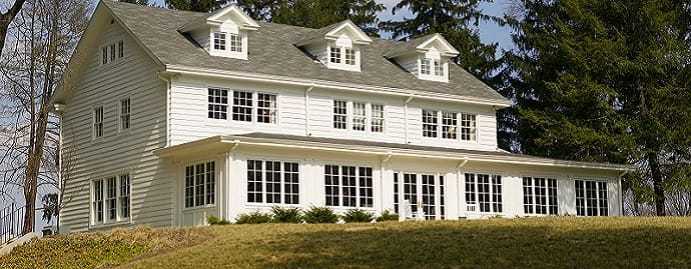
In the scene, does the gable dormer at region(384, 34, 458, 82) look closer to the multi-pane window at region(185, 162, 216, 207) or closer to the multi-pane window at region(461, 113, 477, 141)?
the multi-pane window at region(461, 113, 477, 141)

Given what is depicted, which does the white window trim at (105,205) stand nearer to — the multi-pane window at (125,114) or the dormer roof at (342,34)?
the multi-pane window at (125,114)

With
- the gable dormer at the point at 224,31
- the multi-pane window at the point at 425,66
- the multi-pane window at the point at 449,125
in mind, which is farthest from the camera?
the multi-pane window at the point at 425,66

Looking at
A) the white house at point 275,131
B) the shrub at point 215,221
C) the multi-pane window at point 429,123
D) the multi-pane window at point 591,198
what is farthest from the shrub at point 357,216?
the multi-pane window at point 591,198

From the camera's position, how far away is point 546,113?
43875mm

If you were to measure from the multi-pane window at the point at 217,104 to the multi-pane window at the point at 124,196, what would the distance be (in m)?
3.65

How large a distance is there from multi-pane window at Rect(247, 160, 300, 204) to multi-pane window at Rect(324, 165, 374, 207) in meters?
1.16

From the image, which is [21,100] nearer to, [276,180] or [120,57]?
[120,57]

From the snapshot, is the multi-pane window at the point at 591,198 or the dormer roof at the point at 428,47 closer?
the multi-pane window at the point at 591,198

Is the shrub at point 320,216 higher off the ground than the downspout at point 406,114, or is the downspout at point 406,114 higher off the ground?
the downspout at point 406,114

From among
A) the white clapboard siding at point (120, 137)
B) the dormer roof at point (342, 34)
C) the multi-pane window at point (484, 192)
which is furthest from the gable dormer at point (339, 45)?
the white clapboard siding at point (120, 137)

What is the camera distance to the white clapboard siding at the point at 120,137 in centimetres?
3331

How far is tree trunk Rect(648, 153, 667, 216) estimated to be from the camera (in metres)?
42.4

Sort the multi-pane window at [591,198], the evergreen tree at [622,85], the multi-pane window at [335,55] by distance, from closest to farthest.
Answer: the multi-pane window at [335,55] < the multi-pane window at [591,198] < the evergreen tree at [622,85]

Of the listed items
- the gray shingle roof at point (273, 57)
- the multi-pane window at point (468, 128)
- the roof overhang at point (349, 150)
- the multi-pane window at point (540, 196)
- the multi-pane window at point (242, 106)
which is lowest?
the multi-pane window at point (540, 196)
